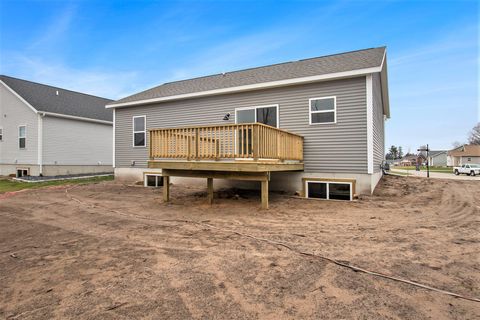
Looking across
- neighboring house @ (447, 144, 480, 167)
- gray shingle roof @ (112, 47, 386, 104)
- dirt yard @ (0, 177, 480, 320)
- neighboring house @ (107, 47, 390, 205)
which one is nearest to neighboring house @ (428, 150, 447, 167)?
neighboring house @ (447, 144, 480, 167)

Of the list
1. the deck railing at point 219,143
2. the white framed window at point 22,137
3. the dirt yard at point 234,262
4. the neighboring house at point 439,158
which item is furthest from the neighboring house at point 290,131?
the neighboring house at point 439,158

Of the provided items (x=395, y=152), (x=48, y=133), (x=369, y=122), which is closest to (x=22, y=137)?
(x=48, y=133)

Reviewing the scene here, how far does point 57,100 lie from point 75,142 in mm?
3251

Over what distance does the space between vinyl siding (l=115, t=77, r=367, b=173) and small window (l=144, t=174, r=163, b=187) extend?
9.05 feet

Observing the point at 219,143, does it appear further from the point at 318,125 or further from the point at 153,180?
the point at 153,180

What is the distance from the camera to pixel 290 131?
31.2 feet

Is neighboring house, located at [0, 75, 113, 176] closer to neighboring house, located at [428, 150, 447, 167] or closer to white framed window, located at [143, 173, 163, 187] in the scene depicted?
white framed window, located at [143, 173, 163, 187]

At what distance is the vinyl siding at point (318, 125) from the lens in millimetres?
8461

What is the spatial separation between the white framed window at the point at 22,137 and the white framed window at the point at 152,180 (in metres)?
10.1

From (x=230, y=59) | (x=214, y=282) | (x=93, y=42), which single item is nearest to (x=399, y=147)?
(x=230, y=59)

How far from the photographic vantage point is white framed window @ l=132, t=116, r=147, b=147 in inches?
493

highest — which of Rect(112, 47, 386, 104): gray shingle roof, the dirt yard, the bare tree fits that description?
the bare tree

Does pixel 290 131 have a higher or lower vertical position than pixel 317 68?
lower

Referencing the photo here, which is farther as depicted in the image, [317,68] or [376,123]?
[376,123]
